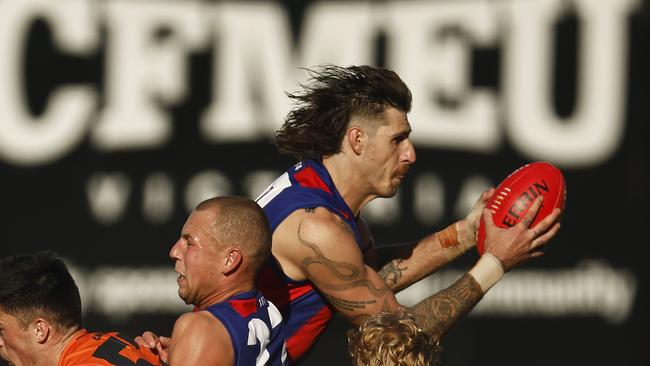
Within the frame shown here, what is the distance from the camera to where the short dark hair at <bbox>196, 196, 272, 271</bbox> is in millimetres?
4891

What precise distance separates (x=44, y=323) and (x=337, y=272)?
1.33 metres

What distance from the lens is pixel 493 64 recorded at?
28.2 ft

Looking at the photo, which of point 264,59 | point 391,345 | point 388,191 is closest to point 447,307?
point 388,191

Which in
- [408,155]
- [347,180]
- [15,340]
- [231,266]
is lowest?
[15,340]

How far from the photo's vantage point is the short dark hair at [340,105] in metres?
5.99

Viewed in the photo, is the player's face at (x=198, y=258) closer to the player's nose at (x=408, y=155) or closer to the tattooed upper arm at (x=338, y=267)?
the tattooed upper arm at (x=338, y=267)

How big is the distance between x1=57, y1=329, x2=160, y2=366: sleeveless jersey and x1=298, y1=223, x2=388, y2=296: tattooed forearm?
35.1 inches

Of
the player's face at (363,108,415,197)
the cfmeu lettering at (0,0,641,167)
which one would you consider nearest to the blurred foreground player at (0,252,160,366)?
the player's face at (363,108,415,197)

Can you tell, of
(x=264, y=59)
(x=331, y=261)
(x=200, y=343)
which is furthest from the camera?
(x=264, y=59)

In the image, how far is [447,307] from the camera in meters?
5.67

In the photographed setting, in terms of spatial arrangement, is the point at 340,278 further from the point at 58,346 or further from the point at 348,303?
the point at 58,346

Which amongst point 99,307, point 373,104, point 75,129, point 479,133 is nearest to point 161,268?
point 99,307

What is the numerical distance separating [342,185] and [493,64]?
2994 mm

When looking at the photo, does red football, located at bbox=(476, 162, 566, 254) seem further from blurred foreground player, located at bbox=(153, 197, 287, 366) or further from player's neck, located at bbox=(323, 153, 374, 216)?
blurred foreground player, located at bbox=(153, 197, 287, 366)
